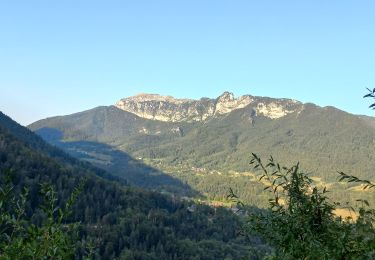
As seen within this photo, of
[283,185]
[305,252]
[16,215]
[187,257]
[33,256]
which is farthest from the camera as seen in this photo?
[187,257]

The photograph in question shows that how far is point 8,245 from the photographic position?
9648 millimetres

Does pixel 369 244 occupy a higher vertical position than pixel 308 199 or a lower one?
lower

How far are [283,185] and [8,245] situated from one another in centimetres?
701

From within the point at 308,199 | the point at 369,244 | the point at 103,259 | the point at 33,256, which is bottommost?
the point at 103,259

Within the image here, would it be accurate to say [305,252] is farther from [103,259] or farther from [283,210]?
[103,259]

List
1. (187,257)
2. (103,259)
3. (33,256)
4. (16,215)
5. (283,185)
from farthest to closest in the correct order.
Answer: (187,257) < (103,259) < (283,185) < (16,215) < (33,256)

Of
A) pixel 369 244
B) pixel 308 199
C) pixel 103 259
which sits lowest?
pixel 103 259

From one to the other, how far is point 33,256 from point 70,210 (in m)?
1.56

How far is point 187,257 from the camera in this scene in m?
187

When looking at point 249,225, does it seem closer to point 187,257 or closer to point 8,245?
point 8,245

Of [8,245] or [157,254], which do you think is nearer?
[8,245]

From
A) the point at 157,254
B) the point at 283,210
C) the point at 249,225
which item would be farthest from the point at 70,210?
the point at 157,254

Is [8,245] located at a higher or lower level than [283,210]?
lower

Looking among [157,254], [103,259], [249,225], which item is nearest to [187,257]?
[157,254]
